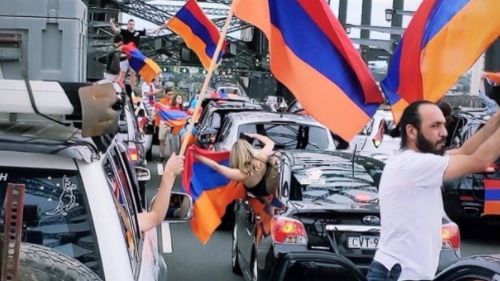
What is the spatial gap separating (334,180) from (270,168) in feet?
2.86

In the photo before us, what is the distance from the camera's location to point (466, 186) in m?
12.8

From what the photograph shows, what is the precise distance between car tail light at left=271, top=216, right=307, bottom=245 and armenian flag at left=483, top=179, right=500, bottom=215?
18.7 ft

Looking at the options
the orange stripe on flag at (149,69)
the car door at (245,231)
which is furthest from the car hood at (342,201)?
the orange stripe on flag at (149,69)

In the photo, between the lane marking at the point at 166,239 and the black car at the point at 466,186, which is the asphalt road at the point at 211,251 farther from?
the black car at the point at 466,186

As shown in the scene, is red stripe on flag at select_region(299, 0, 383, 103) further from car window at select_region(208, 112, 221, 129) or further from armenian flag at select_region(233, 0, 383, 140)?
car window at select_region(208, 112, 221, 129)

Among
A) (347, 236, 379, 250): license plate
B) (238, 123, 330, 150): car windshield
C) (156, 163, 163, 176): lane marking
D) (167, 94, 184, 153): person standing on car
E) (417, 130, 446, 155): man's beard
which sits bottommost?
(156, 163, 163, 176): lane marking

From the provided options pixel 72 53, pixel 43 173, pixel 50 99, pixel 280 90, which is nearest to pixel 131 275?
pixel 43 173

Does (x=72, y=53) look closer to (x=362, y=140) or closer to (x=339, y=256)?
(x=339, y=256)

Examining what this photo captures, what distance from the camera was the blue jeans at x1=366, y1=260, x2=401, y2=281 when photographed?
4942 millimetres

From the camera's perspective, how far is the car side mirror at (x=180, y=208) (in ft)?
18.5

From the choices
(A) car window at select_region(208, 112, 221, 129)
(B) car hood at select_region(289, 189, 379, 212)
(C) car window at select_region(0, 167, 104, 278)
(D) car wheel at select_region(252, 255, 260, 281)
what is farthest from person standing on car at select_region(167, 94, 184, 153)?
(C) car window at select_region(0, 167, 104, 278)

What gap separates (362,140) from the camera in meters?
18.0

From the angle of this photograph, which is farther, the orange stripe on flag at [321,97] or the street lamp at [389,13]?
the street lamp at [389,13]

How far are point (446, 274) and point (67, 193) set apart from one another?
2.46 metres
